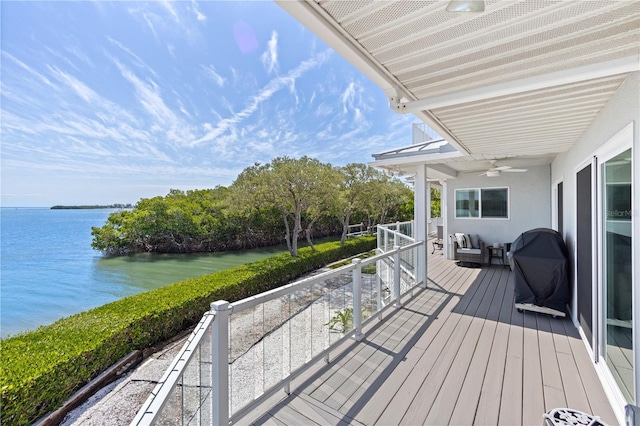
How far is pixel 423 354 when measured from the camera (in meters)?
3.12

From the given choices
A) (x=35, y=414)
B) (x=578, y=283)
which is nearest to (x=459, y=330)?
(x=578, y=283)

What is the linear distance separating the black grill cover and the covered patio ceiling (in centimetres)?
208

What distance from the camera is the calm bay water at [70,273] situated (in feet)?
31.2

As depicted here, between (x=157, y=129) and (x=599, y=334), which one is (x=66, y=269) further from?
(x=599, y=334)

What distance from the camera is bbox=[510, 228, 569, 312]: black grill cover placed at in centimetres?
403

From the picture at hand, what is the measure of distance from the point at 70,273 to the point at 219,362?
15775 millimetres

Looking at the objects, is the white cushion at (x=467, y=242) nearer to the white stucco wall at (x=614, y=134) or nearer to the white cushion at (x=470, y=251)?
the white cushion at (x=470, y=251)

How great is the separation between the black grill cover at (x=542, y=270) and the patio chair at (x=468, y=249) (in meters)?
3.08

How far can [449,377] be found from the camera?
270 cm

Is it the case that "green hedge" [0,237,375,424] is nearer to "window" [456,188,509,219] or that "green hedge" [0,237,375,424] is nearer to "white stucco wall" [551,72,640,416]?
"white stucco wall" [551,72,640,416]

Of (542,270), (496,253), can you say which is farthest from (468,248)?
(542,270)

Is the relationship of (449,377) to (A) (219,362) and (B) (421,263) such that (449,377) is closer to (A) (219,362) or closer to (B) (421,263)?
(A) (219,362)

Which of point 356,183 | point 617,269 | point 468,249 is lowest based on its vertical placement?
point 468,249

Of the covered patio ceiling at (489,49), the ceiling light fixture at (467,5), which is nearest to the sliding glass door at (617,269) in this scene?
the covered patio ceiling at (489,49)
